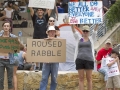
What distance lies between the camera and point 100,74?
1396 cm

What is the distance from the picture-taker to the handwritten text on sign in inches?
549

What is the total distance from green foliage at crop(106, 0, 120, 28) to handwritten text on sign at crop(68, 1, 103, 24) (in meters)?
4.10

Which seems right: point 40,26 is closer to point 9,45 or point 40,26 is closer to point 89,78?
point 9,45

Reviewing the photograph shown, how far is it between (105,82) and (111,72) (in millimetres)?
587

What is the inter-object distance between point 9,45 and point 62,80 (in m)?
2.09

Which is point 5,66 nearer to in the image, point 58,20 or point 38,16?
point 38,16

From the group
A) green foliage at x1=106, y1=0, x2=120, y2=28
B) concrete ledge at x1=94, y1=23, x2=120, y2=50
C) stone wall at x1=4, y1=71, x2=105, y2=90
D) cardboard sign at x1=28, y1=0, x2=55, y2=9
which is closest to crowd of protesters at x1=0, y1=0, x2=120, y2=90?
stone wall at x1=4, y1=71, x2=105, y2=90

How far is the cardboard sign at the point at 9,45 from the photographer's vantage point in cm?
1245

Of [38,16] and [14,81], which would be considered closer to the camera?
[14,81]

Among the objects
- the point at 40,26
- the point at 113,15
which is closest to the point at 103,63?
the point at 40,26

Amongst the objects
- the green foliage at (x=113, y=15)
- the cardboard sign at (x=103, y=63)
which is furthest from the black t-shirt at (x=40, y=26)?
the green foliage at (x=113, y=15)

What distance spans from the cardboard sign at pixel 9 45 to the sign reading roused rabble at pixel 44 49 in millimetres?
478

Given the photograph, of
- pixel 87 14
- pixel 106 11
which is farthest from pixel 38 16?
pixel 106 11

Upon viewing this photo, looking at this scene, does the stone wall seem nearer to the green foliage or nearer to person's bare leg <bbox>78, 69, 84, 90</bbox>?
person's bare leg <bbox>78, 69, 84, 90</bbox>
